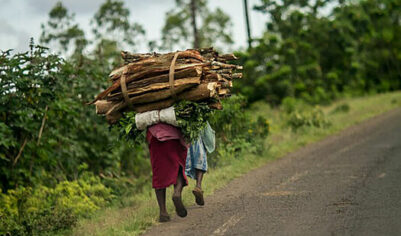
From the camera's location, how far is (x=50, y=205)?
31.6ft

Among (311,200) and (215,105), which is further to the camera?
→ (311,200)

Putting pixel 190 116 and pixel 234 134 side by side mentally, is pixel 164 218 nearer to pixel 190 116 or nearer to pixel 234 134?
pixel 190 116

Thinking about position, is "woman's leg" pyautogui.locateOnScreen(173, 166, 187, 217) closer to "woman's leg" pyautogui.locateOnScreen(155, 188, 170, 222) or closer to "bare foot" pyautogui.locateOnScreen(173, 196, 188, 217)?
"bare foot" pyautogui.locateOnScreen(173, 196, 188, 217)

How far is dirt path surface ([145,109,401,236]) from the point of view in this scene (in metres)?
5.66

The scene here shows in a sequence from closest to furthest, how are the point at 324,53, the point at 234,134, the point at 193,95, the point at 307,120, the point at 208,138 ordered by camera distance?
the point at 193,95, the point at 208,138, the point at 234,134, the point at 307,120, the point at 324,53

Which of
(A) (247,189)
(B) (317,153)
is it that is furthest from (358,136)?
(A) (247,189)

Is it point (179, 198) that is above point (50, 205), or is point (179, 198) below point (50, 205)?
above

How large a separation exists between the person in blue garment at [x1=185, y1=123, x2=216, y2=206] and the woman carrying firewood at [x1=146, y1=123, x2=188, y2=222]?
1.66 feet

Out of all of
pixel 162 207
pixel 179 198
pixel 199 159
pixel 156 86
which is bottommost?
pixel 162 207

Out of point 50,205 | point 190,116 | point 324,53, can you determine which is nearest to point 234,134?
point 50,205

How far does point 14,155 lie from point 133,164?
4.21 metres

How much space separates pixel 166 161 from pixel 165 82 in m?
0.94

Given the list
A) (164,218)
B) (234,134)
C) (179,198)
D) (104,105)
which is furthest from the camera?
(234,134)

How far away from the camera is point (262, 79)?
990 inches
